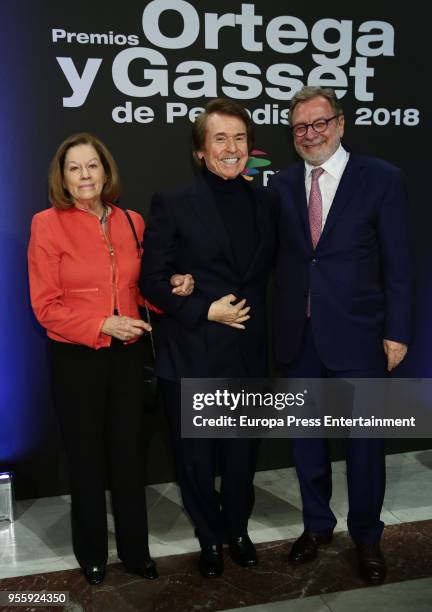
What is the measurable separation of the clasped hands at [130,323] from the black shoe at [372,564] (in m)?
1.33

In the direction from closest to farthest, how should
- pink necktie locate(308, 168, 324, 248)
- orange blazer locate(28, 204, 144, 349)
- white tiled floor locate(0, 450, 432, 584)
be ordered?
orange blazer locate(28, 204, 144, 349)
pink necktie locate(308, 168, 324, 248)
white tiled floor locate(0, 450, 432, 584)

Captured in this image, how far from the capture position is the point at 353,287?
8.97 feet

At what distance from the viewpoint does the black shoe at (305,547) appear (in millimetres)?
2962

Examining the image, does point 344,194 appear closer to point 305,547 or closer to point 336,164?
point 336,164

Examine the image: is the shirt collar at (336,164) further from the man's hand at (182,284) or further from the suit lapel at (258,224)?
the man's hand at (182,284)

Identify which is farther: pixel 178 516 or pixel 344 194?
pixel 178 516

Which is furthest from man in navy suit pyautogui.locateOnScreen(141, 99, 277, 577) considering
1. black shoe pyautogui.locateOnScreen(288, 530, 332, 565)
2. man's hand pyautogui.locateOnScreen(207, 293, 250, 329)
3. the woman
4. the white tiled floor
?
the white tiled floor

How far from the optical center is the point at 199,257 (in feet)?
8.59

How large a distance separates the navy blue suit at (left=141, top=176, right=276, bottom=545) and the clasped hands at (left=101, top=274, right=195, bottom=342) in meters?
0.04

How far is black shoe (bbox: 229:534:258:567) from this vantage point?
2920 mm

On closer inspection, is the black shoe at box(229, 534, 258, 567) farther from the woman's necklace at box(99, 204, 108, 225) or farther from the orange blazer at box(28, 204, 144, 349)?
the woman's necklace at box(99, 204, 108, 225)

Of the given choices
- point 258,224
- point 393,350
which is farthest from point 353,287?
point 258,224

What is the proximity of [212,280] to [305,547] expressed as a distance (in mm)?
1260

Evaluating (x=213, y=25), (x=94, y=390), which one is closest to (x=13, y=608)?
(x=94, y=390)
